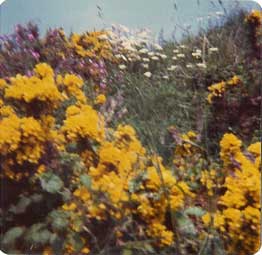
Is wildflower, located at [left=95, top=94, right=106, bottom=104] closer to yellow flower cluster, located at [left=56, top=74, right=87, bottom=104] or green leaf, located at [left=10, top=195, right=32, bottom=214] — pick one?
yellow flower cluster, located at [left=56, top=74, right=87, bottom=104]

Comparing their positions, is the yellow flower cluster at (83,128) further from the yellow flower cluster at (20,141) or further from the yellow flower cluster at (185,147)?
the yellow flower cluster at (185,147)

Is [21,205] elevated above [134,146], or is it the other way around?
[134,146]

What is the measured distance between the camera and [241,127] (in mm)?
1896

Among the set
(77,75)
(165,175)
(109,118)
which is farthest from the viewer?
(77,75)

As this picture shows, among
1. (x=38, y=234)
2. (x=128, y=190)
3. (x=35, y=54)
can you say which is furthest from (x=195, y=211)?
(x=35, y=54)

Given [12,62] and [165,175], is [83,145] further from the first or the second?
[12,62]

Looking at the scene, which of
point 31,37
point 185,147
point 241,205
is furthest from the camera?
point 31,37

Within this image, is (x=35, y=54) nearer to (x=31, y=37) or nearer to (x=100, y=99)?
(x=31, y=37)

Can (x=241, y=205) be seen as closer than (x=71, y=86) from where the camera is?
Yes

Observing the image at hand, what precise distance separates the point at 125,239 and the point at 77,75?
1.60ft

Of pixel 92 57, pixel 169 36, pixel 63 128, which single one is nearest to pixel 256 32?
pixel 169 36

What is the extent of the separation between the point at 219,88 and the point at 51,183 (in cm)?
52

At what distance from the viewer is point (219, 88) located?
6.34ft

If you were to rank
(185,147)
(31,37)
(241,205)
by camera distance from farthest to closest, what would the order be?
1. (31,37)
2. (185,147)
3. (241,205)
